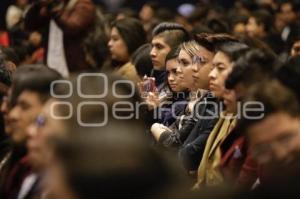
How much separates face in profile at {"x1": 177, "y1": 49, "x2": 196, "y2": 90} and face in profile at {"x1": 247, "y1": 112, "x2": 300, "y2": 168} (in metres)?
1.78

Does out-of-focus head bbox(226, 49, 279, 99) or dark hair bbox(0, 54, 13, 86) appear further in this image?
dark hair bbox(0, 54, 13, 86)

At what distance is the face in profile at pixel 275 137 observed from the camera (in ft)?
11.7

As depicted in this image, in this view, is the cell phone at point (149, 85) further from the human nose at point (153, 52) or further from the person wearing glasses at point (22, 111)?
the person wearing glasses at point (22, 111)

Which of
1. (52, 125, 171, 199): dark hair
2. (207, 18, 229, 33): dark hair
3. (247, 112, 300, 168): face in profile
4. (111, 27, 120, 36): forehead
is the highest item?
(52, 125, 171, 199): dark hair

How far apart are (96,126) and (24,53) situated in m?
6.56

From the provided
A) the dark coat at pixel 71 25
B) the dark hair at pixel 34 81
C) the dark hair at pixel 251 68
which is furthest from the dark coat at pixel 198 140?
the dark coat at pixel 71 25

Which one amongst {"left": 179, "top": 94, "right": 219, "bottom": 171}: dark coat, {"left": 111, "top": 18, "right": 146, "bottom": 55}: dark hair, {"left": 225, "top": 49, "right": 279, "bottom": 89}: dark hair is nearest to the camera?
{"left": 225, "top": 49, "right": 279, "bottom": 89}: dark hair

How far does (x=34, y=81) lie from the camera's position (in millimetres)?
3842

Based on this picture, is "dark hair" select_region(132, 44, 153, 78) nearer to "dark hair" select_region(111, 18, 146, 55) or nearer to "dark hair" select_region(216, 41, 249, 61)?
"dark hair" select_region(111, 18, 146, 55)

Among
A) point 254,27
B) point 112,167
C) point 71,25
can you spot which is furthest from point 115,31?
point 112,167

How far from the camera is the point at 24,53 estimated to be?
905 centimetres

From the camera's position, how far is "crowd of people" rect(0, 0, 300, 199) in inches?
96.3

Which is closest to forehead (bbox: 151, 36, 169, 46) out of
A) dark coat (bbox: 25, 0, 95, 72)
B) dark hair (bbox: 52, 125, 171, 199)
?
dark coat (bbox: 25, 0, 95, 72)

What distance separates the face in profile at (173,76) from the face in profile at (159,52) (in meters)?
0.34
